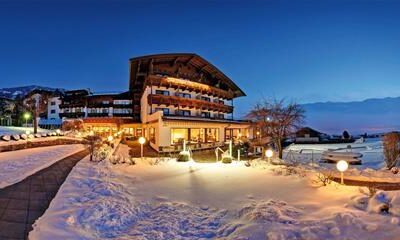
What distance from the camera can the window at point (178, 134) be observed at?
24.5 m

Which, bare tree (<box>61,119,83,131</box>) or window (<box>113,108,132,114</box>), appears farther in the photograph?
window (<box>113,108,132,114</box>)

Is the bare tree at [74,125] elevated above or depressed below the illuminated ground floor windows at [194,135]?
above

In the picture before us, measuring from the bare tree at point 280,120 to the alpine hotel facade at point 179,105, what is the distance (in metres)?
6.79

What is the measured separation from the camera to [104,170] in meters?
11.4

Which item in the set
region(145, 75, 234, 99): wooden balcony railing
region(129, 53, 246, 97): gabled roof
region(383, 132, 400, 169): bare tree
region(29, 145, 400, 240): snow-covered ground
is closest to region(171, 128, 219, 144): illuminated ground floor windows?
region(145, 75, 234, 99): wooden balcony railing

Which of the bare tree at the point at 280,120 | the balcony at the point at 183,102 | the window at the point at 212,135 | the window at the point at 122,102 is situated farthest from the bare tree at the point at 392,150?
the window at the point at 122,102

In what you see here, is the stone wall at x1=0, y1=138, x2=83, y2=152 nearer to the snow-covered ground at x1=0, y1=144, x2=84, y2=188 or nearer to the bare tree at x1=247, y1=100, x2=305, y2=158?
the snow-covered ground at x1=0, y1=144, x2=84, y2=188

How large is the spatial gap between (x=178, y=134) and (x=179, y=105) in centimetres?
597

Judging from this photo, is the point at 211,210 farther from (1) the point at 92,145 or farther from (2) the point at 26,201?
(1) the point at 92,145

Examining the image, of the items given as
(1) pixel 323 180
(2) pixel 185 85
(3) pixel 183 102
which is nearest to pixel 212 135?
(3) pixel 183 102

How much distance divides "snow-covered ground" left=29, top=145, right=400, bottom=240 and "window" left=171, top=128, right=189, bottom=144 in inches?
556

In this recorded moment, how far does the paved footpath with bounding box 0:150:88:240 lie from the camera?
5341mm

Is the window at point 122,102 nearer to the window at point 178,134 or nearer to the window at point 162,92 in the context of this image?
the window at point 162,92

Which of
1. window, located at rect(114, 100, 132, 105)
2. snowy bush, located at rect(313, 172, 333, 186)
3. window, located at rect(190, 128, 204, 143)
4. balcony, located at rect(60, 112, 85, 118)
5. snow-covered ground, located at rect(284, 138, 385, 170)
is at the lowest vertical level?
snow-covered ground, located at rect(284, 138, 385, 170)
